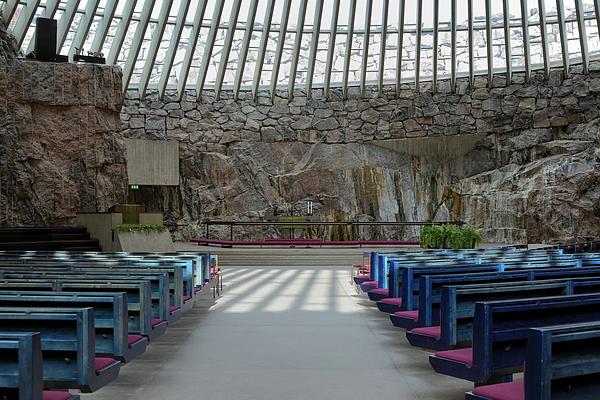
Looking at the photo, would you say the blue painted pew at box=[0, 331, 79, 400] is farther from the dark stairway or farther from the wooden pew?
the dark stairway

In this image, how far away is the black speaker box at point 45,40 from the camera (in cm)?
1722

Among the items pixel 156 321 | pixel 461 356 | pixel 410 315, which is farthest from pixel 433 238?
pixel 461 356

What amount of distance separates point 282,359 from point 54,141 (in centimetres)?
1378

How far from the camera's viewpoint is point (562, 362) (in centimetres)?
245

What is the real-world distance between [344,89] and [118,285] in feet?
65.7

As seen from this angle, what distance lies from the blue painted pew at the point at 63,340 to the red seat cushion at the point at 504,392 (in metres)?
1.77

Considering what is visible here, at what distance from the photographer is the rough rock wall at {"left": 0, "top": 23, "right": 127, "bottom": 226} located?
16.3m

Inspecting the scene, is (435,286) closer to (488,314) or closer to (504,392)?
(488,314)

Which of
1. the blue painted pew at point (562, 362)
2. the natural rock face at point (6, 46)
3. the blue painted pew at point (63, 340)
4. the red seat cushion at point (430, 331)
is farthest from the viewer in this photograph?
the natural rock face at point (6, 46)

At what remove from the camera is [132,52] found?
66.1 ft

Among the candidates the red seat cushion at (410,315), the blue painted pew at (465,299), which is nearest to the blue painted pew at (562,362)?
the blue painted pew at (465,299)

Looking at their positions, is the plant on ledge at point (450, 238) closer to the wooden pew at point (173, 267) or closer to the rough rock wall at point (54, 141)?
the wooden pew at point (173, 267)

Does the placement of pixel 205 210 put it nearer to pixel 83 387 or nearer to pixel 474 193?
Result: pixel 474 193

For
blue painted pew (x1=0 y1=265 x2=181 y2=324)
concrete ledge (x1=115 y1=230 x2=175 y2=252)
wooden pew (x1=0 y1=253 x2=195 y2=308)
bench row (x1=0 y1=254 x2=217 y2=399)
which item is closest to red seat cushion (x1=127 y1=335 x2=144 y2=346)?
bench row (x1=0 y1=254 x2=217 y2=399)
